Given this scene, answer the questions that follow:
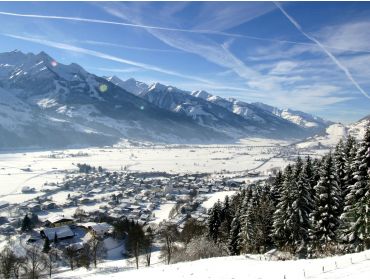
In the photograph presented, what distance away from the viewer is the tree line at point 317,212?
39.4 metres

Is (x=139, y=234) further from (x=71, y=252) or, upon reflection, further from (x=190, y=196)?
(x=190, y=196)

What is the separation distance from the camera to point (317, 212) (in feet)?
144

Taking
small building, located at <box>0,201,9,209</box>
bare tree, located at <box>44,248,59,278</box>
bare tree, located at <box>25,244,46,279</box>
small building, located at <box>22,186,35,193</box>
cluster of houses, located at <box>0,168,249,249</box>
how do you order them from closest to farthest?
bare tree, located at <box>25,244,46,279</box>, bare tree, located at <box>44,248,59,278</box>, cluster of houses, located at <box>0,168,249,249</box>, small building, located at <box>0,201,9,209</box>, small building, located at <box>22,186,35,193</box>

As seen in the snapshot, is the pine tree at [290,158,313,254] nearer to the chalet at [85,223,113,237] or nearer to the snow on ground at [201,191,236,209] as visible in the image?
the chalet at [85,223,113,237]

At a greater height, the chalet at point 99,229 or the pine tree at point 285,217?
the pine tree at point 285,217

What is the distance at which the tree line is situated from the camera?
1553 inches

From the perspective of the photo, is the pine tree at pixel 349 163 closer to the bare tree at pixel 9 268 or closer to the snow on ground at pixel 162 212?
the bare tree at pixel 9 268

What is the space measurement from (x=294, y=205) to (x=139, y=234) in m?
38.1

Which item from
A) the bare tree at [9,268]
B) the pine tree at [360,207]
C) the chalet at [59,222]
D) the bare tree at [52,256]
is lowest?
the bare tree at [52,256]

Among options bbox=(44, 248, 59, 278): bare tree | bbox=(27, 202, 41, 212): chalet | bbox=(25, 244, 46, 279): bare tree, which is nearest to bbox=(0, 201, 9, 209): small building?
bbox=(27, 202, 41, 212): chalet

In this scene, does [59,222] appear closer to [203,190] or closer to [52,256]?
[52,256]

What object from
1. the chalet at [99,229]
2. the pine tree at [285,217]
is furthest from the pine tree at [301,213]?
the chalet at [99,229]

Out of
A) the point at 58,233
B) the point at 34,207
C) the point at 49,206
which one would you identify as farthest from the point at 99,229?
the point at 49,206

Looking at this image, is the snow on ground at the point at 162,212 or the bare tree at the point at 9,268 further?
the snow on ground at the point at 162,212
